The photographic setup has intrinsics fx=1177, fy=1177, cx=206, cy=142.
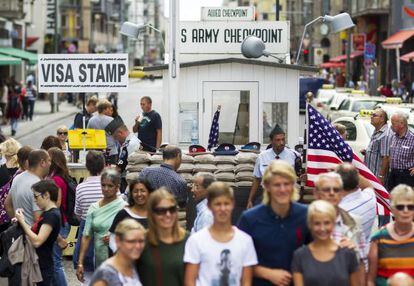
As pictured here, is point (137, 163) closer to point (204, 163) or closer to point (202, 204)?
point (204, 163)

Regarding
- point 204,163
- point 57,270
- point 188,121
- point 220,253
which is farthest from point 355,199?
point 188,121

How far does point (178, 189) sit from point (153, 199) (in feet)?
11.4

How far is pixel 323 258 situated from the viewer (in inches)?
301

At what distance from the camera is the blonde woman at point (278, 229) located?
7922mm

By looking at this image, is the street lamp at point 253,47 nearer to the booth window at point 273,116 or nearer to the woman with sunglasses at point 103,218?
the booth window at point 273,116

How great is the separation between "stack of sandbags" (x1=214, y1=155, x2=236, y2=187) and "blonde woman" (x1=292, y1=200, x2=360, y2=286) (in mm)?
6668

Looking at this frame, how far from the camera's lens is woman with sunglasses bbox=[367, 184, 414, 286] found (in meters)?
8.14

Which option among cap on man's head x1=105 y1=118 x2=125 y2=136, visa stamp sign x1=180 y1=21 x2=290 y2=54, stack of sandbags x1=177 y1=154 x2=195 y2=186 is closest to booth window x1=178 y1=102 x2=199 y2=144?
cap on man's head x1=105 y1=118 x2=125 y2=136

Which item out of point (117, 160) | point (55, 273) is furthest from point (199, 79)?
→ point (55, 273)

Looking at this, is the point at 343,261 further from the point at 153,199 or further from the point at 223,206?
the point at 153,199

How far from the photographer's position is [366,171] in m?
12.5

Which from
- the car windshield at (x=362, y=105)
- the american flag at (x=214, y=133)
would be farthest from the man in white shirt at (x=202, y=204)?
the car windshield at (x=362, y=105)

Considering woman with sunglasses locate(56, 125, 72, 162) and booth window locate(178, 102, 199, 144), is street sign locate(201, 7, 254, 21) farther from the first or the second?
woman with sunglasses locate(56, 125, 72, 162)

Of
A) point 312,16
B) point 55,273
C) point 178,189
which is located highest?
point 312,16
